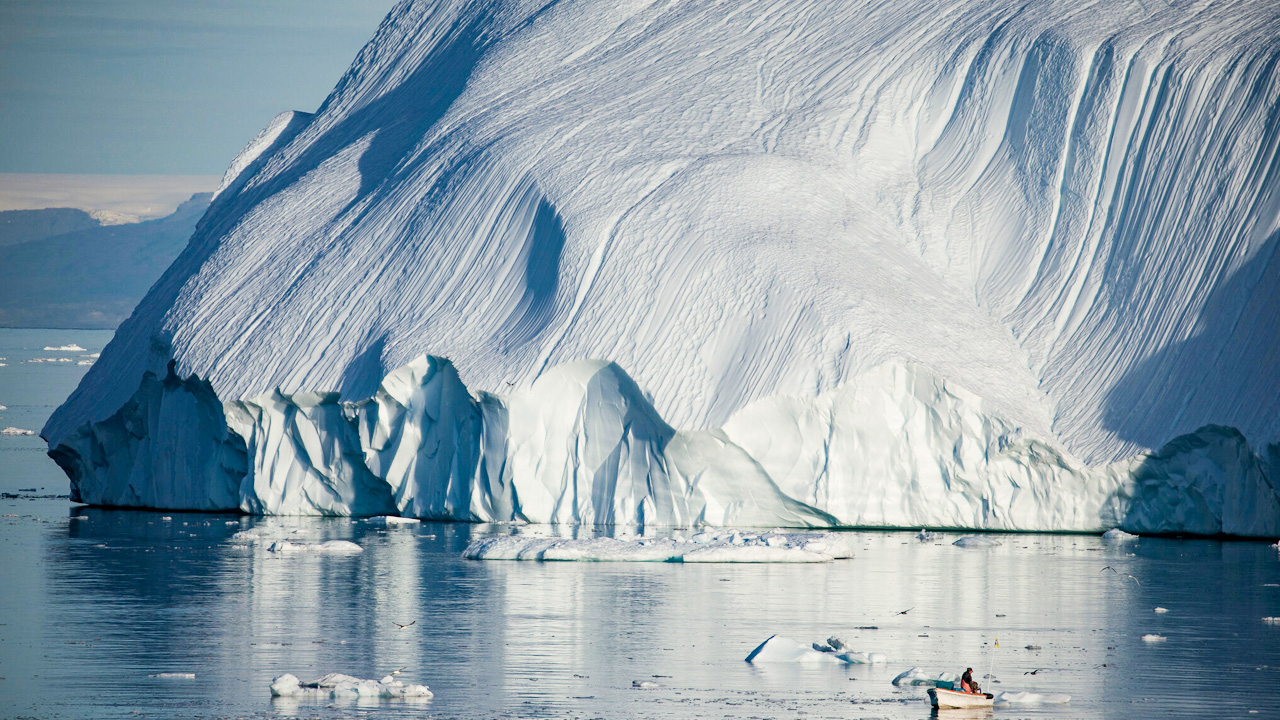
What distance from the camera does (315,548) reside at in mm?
19781

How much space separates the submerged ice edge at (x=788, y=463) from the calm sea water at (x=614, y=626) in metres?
0.97

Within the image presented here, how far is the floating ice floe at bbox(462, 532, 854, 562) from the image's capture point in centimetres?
1888

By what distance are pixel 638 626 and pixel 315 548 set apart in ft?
23.8

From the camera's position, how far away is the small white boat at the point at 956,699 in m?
10.5

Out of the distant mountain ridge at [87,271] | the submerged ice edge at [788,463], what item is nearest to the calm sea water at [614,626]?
the submerged ice edge at [788,463]

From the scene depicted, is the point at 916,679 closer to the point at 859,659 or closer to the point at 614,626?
Result: the point at 859,659

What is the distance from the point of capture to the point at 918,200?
26703 millimetres

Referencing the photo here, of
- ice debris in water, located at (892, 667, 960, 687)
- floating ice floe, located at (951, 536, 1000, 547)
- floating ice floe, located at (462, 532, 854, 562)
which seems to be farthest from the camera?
floating ice floe, located at (951, 536, 1000, 547)

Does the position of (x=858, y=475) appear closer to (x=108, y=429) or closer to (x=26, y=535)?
(x=26, y=535)

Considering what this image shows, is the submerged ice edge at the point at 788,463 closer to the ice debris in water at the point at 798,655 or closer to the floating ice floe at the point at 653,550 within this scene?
the floating ice floe at the point at 653,550

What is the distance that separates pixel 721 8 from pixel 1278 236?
38.6ft

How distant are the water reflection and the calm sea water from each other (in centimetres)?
4

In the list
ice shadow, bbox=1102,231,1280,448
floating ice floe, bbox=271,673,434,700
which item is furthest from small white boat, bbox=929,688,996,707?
ice shadow, bbox=1102,231,1280,448

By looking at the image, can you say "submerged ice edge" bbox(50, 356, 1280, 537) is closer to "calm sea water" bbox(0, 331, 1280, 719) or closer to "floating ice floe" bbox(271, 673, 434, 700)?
"calm sea water" bbox(0, 331, 1280, 719)
